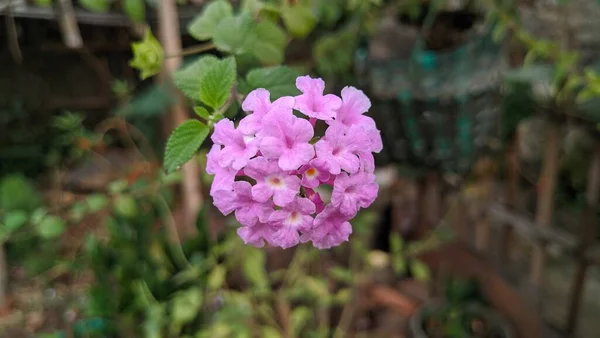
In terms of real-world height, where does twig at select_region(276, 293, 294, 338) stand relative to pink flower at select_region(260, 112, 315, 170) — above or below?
below

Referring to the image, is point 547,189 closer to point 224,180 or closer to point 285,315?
point 285,315

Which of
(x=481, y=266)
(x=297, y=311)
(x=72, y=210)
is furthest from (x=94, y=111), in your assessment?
(x=481, y=266)

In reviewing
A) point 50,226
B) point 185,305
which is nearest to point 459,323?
point 185,305

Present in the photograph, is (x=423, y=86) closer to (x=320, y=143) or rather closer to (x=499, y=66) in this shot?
(x=499, y=66)

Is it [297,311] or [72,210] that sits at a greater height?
[72,210]

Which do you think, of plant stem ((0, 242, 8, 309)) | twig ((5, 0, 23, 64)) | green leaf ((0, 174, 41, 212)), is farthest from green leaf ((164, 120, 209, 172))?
plant stem ((0, 242, 8, 309))

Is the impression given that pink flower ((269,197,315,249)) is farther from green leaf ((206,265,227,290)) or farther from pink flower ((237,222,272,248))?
green leaf ((206,265,227,290))
